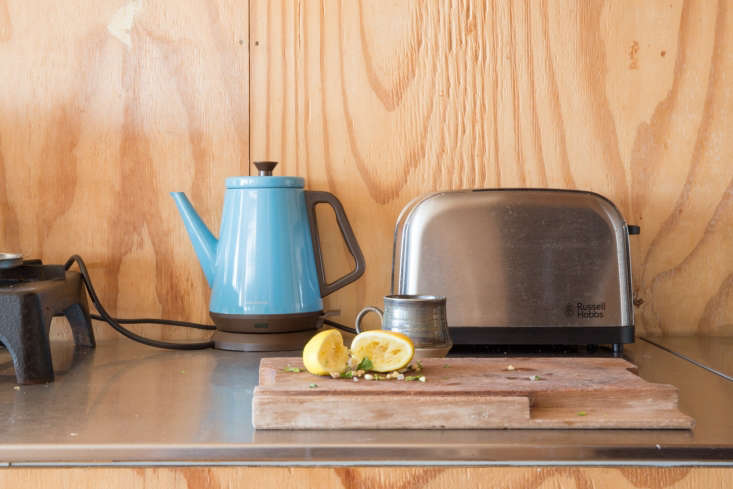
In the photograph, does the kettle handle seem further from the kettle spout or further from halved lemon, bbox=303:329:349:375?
halved lemon, bbox=303:329:349:375

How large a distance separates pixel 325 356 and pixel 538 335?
407 mm

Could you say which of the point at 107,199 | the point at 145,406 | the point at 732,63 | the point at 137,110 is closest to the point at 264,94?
the point at 137,110

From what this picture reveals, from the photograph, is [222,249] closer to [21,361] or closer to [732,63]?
[21,361]

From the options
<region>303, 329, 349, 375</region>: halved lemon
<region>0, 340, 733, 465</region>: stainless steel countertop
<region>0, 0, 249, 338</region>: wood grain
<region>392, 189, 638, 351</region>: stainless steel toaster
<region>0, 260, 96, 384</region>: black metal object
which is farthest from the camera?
<region>0, 0, 249, 338</region>: wood grain

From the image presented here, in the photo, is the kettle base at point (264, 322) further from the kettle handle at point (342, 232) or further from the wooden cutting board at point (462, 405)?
the wooden cutting board at point (462, 405)

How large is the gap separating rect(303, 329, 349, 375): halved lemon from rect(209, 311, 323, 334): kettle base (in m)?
0.31

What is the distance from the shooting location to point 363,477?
689mm

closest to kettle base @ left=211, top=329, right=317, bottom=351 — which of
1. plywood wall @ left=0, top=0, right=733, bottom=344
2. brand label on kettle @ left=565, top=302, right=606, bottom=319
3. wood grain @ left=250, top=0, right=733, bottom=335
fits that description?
plywood wall @ left=0, top=0, right=733, bottom=344

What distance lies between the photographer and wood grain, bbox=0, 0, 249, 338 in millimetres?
1264

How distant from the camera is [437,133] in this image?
1.28 meters

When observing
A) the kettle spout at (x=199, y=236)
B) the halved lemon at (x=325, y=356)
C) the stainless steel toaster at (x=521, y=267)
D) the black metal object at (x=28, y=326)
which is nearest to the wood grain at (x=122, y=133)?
the kettle spout at (x=199, y=236)

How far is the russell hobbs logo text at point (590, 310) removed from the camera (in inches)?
43.1

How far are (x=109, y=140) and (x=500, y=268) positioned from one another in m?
0.68

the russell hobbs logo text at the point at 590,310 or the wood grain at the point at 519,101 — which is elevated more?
the wood grain at the point at 519,101
